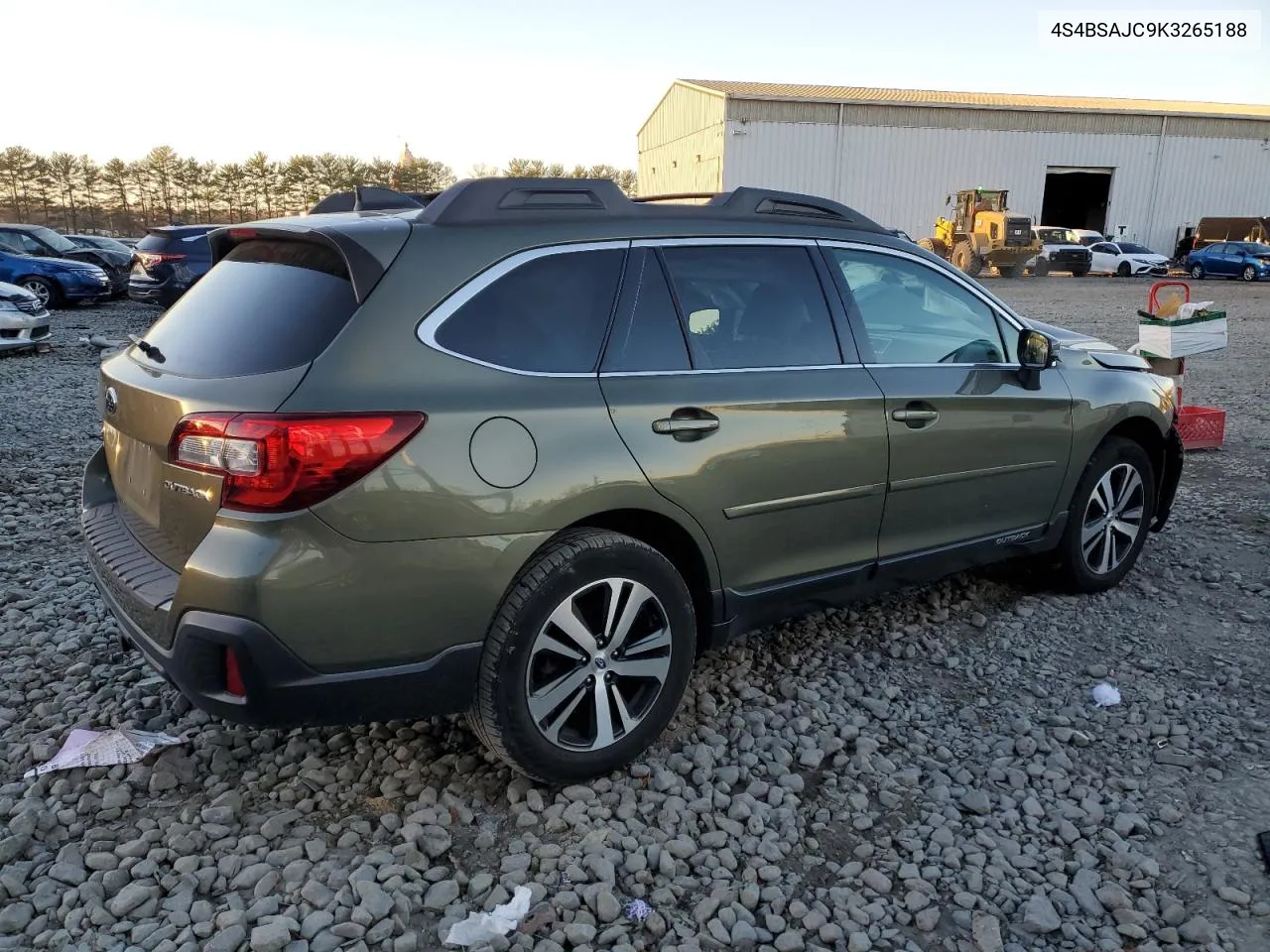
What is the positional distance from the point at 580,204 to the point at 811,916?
2241 millimetres

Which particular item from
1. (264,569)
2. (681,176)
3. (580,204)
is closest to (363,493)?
(264,569)

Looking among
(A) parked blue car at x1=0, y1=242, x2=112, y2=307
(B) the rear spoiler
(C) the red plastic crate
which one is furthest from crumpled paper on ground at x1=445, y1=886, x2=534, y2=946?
(A) parked blue car at x1=0, y1=242, x2=112, y2=307

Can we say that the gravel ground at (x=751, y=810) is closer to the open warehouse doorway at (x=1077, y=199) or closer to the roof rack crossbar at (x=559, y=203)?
the roof rack crossbar at (x=559, y=203)

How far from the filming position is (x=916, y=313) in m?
4.01

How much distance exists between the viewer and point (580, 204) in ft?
10.3

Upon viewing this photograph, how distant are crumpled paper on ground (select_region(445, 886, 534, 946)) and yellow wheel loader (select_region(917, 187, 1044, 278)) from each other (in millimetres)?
32197

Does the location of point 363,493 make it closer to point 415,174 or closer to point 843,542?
point 843,542

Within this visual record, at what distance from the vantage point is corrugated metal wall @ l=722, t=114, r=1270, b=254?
40.2m

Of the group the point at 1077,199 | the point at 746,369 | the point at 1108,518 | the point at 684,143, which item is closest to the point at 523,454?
the point at 746,369

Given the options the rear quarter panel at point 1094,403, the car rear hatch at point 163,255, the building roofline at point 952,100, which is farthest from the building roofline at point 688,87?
the rear quarter panel at point 1094,403

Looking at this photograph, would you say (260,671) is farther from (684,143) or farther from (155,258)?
(684,143)

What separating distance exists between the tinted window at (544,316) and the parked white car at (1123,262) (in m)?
38.9

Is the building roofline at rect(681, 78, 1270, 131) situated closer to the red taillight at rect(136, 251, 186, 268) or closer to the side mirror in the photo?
the red taillight at rect(136, 251, 186, 268)

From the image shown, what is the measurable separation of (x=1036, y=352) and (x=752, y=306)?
1463mm
